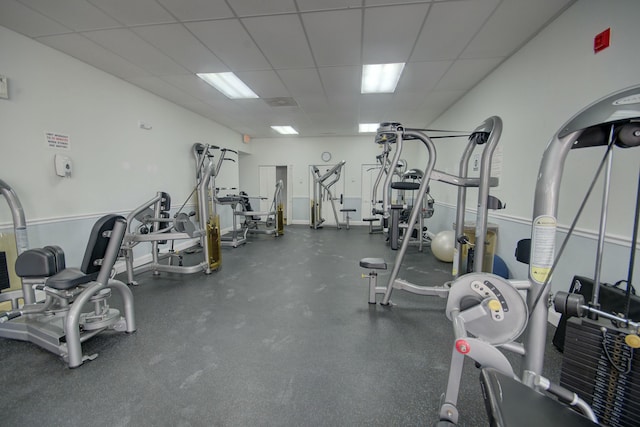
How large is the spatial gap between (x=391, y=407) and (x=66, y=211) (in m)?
3.86

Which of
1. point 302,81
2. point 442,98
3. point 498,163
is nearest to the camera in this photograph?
point 498,163

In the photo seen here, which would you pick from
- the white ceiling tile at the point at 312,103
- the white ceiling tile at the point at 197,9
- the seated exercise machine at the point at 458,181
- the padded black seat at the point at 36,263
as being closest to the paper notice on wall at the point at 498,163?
the seated exercise machine at the point at 458,181

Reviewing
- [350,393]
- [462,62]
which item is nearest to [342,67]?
[462,62]

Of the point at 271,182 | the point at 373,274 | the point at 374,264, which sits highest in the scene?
the point at 271,182

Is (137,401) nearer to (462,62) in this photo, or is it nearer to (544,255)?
(544,255)

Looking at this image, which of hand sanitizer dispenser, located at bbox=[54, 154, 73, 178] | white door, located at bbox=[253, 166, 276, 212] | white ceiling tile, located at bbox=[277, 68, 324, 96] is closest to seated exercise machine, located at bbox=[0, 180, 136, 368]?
hand sanitizer dispenser, located at bbox=[54, 154, 73, 178]

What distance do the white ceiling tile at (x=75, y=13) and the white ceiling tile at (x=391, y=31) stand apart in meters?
2.35

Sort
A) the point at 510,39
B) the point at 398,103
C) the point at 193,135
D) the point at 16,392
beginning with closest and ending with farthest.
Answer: the point at 16,392, the point at 510,39, the point at 398,103, the point at 193,135

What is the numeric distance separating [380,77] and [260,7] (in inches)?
77.0

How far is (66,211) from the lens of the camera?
9.80 ft

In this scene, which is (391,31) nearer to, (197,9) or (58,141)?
(197,9)

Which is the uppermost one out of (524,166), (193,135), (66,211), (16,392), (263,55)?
(263,55)

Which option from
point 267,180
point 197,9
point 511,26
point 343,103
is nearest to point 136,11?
point 197,9

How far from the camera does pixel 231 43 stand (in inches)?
106
